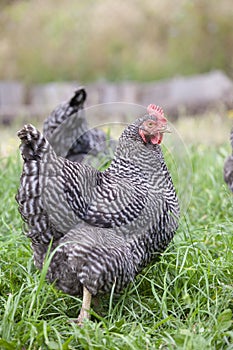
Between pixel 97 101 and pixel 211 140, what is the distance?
3974mm

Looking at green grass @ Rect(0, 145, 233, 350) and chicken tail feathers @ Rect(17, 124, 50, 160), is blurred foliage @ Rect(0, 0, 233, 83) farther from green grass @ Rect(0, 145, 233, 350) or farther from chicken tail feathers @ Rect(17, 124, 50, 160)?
chicken tail feathers @ Rect(17, 124, 50, 160)

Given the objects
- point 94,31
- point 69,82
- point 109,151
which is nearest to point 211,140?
point 109,151

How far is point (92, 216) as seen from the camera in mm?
2629

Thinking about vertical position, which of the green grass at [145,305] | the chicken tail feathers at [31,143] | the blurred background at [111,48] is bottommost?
the green grass at [145,305]

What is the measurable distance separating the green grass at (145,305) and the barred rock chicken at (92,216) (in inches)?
Result: 4.9

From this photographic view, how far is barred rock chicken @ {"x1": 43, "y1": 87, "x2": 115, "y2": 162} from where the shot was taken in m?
4.51

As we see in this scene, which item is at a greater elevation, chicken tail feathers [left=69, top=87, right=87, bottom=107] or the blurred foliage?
the blurred foliage

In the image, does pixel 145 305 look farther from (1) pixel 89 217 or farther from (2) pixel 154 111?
(2) pixel 154 111

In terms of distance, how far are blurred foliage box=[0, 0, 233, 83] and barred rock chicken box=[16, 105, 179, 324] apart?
1060cm

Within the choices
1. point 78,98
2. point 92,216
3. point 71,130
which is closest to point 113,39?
point 78,98

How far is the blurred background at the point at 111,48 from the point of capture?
40.8 ft

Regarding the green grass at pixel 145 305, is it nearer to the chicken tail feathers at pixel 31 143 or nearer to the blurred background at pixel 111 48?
the chicken tail feathers at pixel 31 143

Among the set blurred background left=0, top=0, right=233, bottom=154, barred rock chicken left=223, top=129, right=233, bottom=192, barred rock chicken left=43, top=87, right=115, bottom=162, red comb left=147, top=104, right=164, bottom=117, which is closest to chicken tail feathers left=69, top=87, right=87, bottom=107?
barred rock chicken left=43, top=87, right=115, bottom=162

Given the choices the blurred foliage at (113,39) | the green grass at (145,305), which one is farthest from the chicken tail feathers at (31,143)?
the blurred foliage at (113,39)
